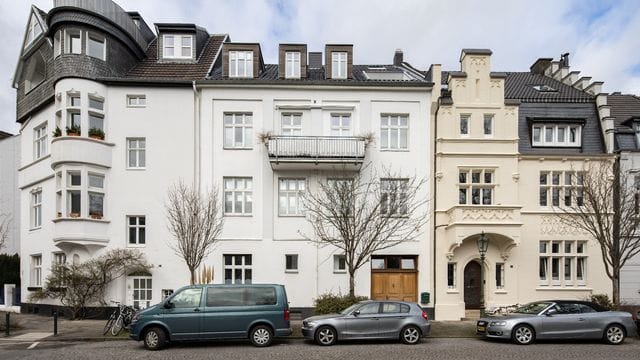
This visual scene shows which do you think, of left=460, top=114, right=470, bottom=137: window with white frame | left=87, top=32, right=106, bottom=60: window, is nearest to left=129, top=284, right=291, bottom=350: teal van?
left=460, top=114, right=470, bottom=137: window with white frame

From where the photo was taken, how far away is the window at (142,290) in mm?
20531

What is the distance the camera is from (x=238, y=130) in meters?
21.3

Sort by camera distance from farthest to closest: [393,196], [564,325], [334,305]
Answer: [393,196], [334,305], [564,325]

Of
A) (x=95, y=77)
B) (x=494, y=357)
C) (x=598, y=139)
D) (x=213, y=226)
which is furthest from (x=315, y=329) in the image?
(x=598, y=139)

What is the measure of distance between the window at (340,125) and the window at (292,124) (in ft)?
5.09

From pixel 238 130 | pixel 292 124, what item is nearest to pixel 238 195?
pixel 238 130

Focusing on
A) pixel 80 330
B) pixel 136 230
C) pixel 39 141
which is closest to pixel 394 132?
pixel 136 230

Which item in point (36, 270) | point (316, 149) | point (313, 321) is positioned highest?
point (316, 149)

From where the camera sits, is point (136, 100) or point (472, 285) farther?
point (136, 100)

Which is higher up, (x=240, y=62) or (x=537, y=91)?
(x=240, y=62)

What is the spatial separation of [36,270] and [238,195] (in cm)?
1152

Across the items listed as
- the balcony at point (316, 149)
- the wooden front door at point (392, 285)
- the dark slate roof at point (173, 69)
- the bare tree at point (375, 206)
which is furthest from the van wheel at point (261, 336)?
the dark slate roof at point (173, 69)

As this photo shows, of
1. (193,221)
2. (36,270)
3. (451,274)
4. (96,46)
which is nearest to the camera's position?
(193,221)

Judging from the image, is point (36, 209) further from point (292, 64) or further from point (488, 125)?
point (488, 125)
